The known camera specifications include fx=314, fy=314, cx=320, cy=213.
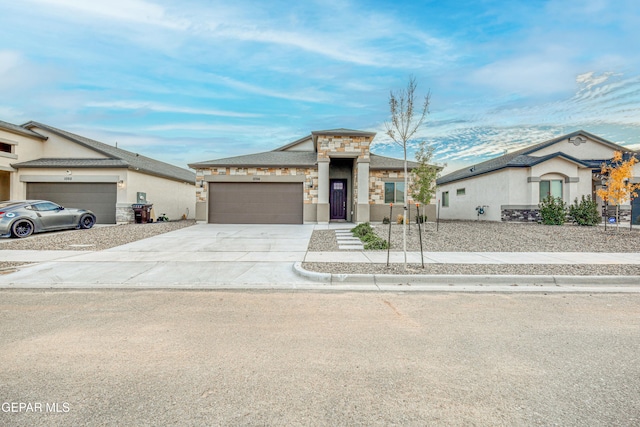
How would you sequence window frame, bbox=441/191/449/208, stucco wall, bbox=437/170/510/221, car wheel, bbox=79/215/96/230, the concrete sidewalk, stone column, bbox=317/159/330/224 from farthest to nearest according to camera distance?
window frame, bbox=441/191/449/208
stucco wall, bbox=437/170/510/221
stone column, bbox=317/159/330/224
car wheel, bbox=79/215/96/230
the concrete sidewalk

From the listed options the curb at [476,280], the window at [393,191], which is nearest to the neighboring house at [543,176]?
the window at [393,191]

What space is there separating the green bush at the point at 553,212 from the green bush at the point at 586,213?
20.4 inches

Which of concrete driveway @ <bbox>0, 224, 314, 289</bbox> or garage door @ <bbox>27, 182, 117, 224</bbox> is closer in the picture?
concrete driveway @ <bbox>0, 224, 314, 289</bbox>

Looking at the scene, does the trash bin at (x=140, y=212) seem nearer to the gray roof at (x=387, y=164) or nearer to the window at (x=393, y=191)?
the gray roof at (x=387, y=164)

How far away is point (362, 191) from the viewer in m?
17.5

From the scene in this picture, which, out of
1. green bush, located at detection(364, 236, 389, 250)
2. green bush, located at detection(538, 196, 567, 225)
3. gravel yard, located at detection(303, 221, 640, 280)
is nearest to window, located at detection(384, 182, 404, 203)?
gravel yard, located at detection(303, 221, 640, 280)

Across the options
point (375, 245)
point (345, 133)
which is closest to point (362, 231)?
point (375, 245)

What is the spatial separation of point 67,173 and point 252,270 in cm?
1683

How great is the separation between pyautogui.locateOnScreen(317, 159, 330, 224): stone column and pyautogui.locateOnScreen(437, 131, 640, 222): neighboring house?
428 inches

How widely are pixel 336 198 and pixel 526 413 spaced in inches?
704

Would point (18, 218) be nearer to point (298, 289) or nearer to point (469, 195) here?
point (298, 289)

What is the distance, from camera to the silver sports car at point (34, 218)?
1204 cm

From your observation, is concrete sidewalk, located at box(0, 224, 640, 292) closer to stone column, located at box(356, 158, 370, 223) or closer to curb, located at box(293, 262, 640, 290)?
curb, located at box(293, 262, 640, 290)

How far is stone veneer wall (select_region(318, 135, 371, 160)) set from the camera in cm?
1762
